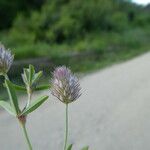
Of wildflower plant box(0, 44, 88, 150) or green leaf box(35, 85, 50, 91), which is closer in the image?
wildflower plant box(0, 44, 88, 150)

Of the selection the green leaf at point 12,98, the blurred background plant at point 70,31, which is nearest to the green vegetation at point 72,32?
the blurred background plant at point 70,31

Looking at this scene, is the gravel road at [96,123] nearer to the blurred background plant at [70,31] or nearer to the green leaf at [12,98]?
the green leaf at [12,98]

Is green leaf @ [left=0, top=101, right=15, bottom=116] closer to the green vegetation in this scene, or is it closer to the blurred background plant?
the green vegetation

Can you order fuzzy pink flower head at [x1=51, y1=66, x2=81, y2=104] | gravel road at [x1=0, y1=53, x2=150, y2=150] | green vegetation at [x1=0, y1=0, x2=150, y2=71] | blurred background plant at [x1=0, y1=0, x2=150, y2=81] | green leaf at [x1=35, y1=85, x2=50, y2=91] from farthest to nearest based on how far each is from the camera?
1. blurred background plant at [x1=0, y1=0, x2=150, y2=81]
2. green vegetation at [x1=0, y1=0, x2=150, y2=71]
3. gravel road at [x1=0, y1=53, x2=150, y2=150]
4. green leaf at [x1=35, y1=85, x2=50, y2=91]
5. fuzzy pink flower head at [x1=51, y1=66, x2=81, y2=104]

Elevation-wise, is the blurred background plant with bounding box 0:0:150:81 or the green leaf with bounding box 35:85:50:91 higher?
the blurred background plant with bounding box 0:0:150:81

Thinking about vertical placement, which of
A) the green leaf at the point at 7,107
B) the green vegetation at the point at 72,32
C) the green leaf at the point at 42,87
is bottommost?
the green leaf at the point at 7,107

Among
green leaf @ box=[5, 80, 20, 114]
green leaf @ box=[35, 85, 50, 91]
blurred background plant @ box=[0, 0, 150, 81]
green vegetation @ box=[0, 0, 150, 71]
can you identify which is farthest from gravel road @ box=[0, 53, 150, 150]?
blurred background plant @ box=[0, 0, 150, 81]
